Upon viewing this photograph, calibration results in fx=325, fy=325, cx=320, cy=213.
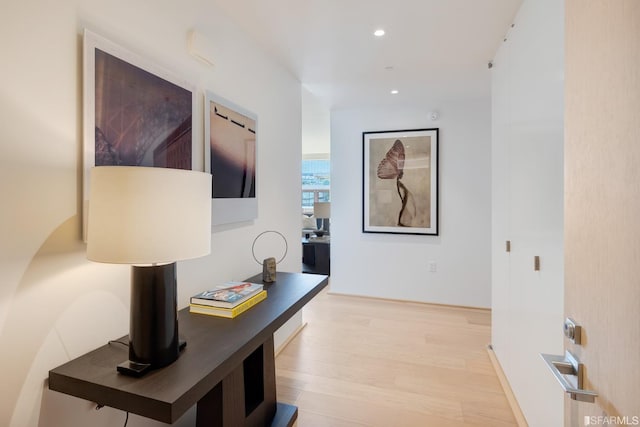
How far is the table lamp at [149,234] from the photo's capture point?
950 millimetres

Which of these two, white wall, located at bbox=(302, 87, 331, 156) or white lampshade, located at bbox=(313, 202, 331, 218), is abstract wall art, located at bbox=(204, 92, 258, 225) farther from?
white lampshade, located at bbox=(313, 202, 331, 218)

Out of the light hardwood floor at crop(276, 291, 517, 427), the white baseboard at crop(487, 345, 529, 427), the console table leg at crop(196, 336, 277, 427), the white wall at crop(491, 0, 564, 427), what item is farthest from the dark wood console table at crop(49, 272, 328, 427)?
the white baseboard at crop(487, 345, 529, 427)

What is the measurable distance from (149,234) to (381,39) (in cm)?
212

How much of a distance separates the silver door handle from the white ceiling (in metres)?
1.93

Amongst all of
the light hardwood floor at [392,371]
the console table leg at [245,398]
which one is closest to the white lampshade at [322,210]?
the light hardwood floor at [392,371]

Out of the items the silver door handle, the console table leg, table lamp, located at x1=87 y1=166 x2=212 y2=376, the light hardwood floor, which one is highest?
table lamp, located at x1=87 y1=166 x2=212 y2=376

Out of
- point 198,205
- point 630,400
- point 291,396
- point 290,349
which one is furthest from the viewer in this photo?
point 290,349

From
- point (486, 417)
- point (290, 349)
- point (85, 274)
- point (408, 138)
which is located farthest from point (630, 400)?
point (408, 138)

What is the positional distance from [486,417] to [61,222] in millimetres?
2406

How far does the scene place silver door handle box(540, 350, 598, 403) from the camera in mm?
667

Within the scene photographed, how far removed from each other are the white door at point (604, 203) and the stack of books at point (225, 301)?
126 cm

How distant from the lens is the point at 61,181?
1142 millimetres

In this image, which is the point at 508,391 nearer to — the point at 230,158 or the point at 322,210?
the point at 230,158

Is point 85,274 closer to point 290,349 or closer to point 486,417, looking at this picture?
point 290,349
